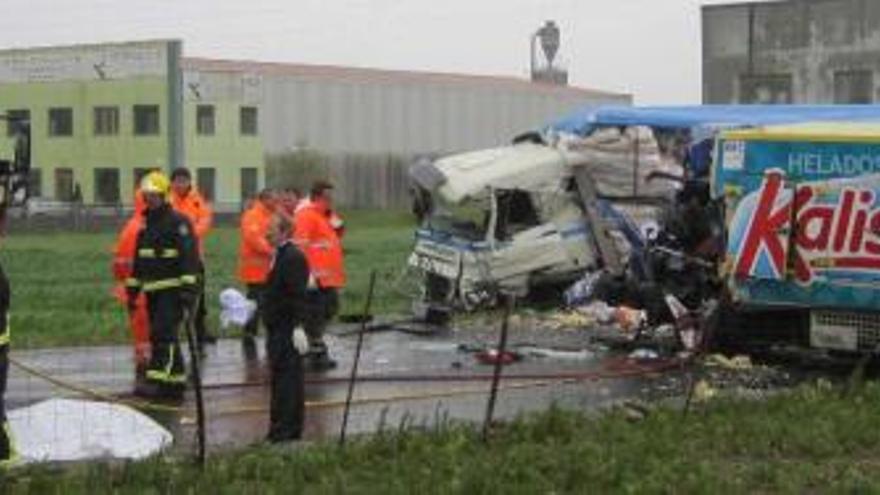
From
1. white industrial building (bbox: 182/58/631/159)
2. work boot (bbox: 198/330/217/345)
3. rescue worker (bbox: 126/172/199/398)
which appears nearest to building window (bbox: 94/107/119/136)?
white industrial building (bbox: 182/58/631/159)

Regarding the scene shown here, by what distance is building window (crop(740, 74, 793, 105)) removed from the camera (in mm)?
49375

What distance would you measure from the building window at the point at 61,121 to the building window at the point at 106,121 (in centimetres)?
154

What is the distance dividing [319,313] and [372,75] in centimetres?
9327

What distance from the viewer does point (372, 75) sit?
108875mm

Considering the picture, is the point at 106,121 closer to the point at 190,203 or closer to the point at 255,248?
the point at 190,203

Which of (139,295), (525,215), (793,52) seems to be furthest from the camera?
(793,52)

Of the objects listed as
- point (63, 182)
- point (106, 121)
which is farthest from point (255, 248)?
point (63, 182)

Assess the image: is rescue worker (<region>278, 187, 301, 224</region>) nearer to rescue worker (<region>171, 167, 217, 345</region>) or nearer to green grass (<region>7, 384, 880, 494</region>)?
rescue worker (<region>171, 167, 217, 345</region>)

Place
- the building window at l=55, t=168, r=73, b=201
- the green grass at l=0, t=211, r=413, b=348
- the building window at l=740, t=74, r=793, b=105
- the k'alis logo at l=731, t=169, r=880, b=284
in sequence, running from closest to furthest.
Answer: the k'alis logo at l=731, t=169, r=880, b=284
the green grass at l=0, t=211, r=413, b=348
the building window at l=740, t=74, r=793, b=105
the building window at l=55, t=168, r=73, b=201

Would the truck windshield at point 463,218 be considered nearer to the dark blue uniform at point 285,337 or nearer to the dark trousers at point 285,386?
the dark blue uniform at point 285,337

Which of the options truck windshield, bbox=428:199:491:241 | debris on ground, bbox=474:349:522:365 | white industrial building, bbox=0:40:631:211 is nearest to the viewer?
debris on ground, bbox=474:349:522:365

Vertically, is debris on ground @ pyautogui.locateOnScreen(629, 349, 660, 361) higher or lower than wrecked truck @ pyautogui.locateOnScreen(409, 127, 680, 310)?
lower

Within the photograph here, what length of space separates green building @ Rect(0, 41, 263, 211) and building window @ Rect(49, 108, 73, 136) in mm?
53

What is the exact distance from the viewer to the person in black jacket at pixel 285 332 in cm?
1122
